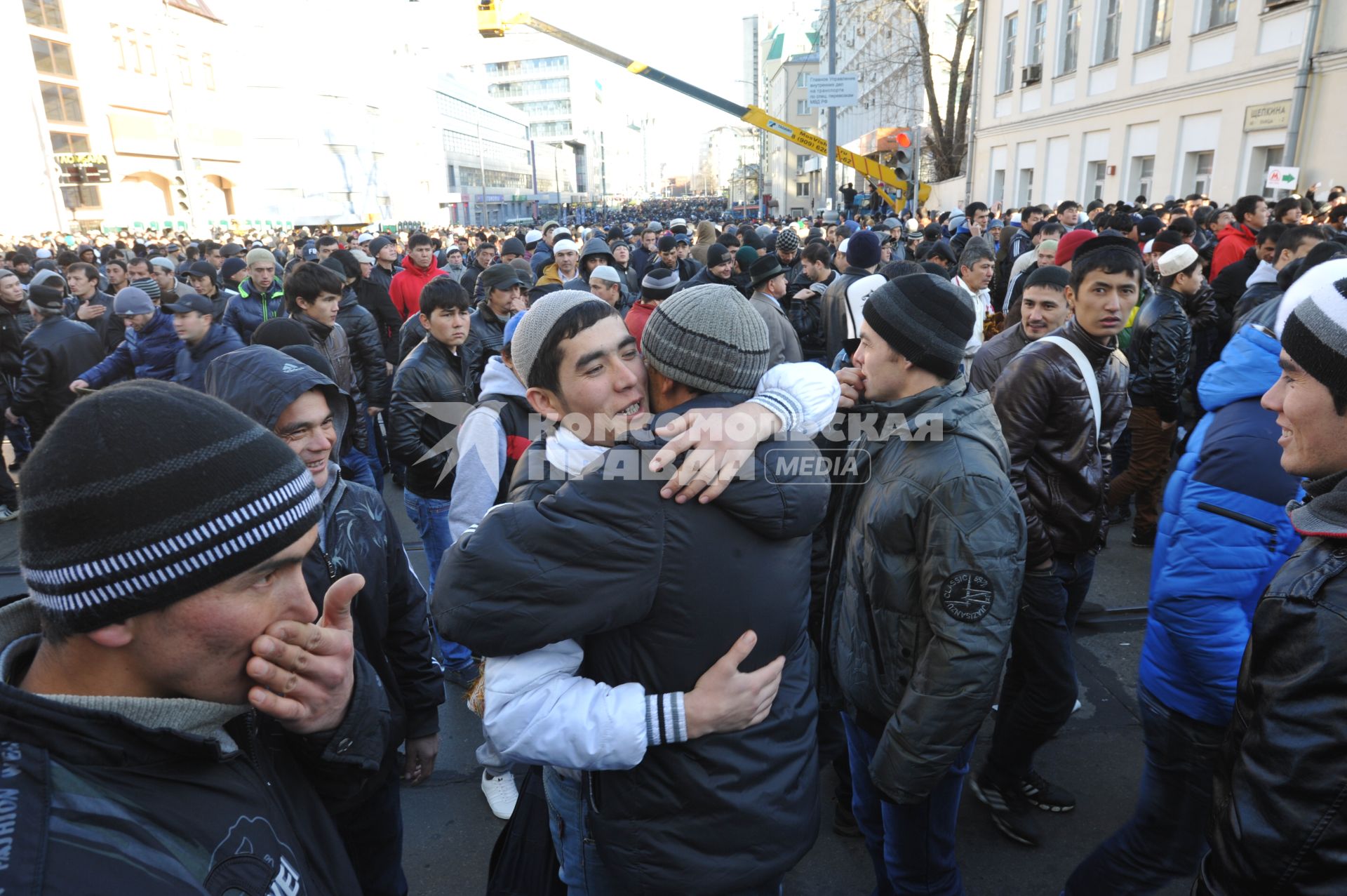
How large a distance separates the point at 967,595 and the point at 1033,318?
2632 mm

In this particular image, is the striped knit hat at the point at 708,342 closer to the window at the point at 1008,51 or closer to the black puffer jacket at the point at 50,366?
the black puffer jacket at the point at 50,366

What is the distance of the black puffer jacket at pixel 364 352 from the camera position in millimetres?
5957

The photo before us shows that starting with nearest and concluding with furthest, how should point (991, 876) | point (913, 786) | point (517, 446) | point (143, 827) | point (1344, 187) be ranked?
point (143, 827), point (913, 786), point (991, 876), point (517, 446), point (1344, 187)

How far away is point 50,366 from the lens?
6.17 m

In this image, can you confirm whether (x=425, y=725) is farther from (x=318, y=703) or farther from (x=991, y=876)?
(x=991, y=876)

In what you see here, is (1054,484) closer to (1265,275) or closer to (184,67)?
(1265,275)

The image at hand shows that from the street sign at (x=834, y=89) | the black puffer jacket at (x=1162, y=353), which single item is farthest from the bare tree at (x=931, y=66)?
the black puffer jacket at (x=1162, y=353)

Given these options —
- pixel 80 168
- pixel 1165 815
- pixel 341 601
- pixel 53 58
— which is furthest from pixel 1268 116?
pixel 53 58

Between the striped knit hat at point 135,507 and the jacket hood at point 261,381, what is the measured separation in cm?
116

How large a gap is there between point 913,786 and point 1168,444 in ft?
14.6

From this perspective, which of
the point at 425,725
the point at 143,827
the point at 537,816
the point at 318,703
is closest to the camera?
the point at 143,827

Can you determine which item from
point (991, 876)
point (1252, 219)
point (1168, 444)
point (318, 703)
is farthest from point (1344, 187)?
point (318, 703)

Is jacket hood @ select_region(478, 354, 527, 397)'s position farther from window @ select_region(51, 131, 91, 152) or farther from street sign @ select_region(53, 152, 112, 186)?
window @ select_region(51, 131, 91, 152)

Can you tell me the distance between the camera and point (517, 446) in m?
3.10
